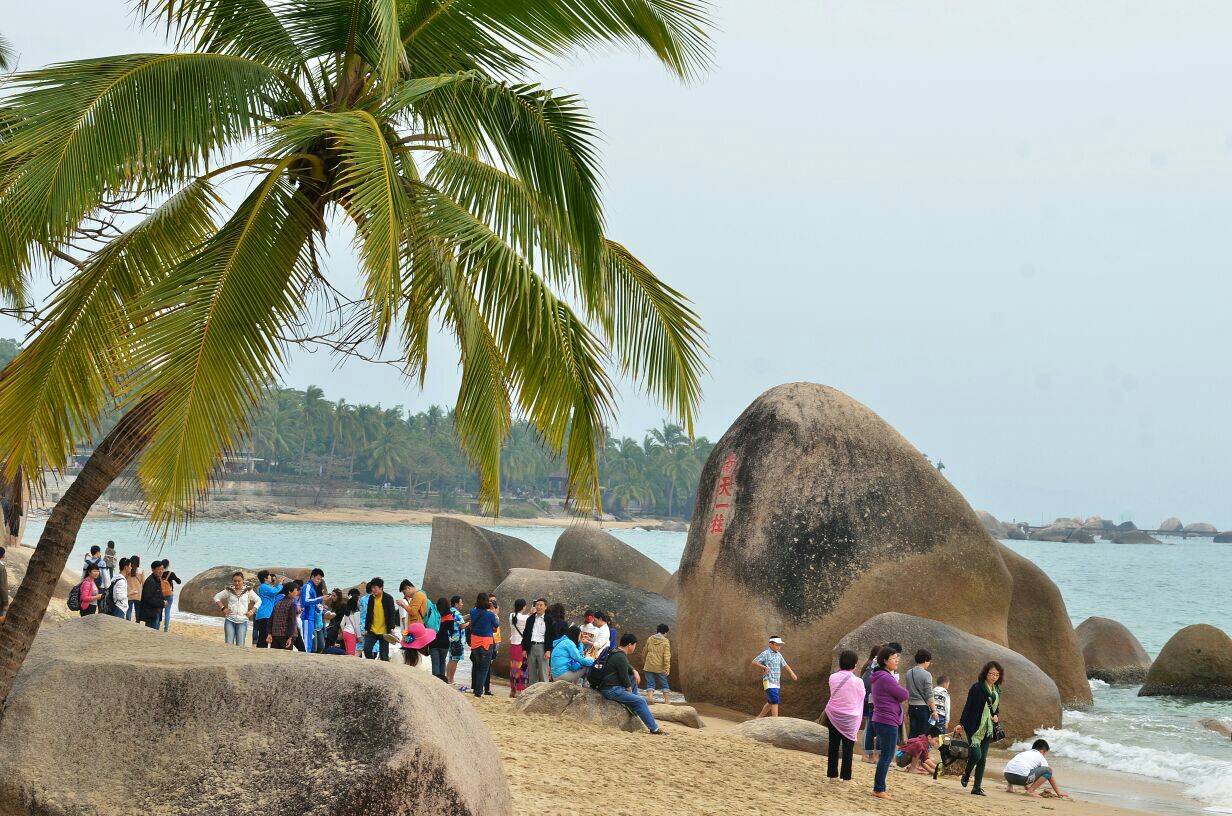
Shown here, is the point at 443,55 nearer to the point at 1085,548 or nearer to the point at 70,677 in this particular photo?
the point at 70,677

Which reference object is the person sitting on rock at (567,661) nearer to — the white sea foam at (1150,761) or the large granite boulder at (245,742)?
the white sea foam at (1150,761)

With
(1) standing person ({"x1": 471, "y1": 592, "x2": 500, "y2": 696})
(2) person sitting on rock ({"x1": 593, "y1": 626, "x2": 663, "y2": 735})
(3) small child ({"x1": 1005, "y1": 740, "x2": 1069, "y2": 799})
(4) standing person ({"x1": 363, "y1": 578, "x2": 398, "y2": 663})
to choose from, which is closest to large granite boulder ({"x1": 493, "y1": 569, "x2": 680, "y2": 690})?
(1) standing person ({"x1": 471, "y1": 592, "x2": 500, "y2": 696})

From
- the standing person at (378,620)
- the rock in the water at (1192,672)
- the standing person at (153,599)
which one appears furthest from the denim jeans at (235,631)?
the rock in the water at (1192,672)

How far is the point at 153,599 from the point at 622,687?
21.1ft

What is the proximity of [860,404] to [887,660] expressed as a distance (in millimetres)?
6757

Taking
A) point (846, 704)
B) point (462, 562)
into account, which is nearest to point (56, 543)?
point (846, 704)

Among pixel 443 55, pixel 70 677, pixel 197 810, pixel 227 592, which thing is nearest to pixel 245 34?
pixel 443 55

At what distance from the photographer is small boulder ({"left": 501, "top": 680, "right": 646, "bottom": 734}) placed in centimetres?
1177

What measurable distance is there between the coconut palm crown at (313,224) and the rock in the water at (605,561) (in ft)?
53.3

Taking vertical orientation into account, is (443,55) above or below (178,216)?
above

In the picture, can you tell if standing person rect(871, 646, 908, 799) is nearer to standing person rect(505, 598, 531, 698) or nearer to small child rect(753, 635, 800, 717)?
small child rect(753, 635, 800, 717)

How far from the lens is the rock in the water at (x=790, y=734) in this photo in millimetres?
12375

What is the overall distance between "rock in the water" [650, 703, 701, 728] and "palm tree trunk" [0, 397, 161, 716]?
7.61 metres

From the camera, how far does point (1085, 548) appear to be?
5930 inches
